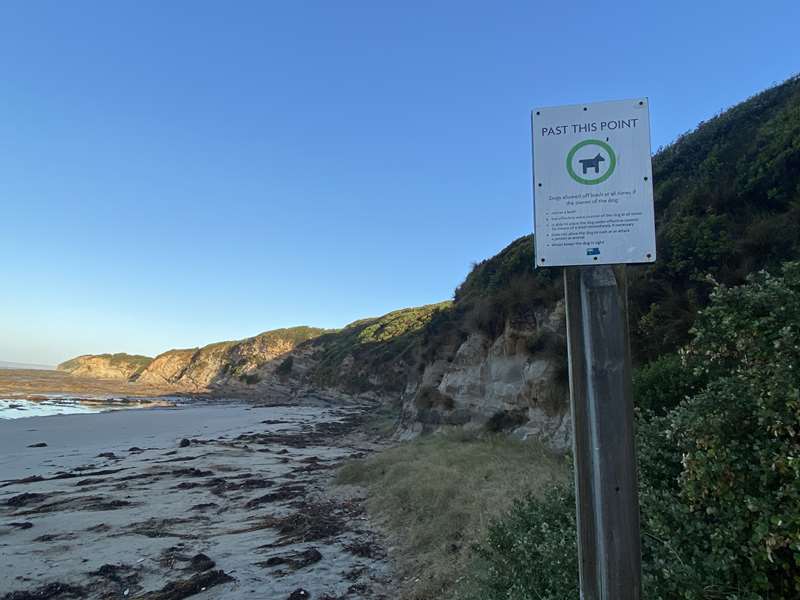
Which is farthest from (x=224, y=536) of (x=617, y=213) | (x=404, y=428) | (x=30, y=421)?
(x=30, y=421)

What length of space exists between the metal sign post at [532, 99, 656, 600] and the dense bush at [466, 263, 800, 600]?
27.5 inches

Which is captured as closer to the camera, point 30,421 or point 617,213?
point 617,213

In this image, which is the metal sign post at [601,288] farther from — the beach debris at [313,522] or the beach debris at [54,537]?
the beach debris at [54,537]

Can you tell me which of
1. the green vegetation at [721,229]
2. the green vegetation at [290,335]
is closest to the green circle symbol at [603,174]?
the green vegetation at [721,229]

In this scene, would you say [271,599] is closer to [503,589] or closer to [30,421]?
[503,589]

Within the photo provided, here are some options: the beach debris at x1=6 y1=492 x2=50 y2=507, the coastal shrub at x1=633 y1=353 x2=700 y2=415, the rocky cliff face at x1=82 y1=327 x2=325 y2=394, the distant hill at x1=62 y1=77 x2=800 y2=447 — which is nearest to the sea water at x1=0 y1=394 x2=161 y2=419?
the beach debris at x1=6 y1=492 x2=50 y2=507

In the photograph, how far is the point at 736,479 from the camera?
8.61 ft

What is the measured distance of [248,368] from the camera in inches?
3474

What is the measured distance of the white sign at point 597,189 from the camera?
7.39 feet

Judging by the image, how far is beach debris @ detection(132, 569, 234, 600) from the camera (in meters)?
6.55

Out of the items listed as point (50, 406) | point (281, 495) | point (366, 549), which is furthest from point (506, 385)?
point (50, 406)

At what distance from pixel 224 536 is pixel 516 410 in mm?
9384

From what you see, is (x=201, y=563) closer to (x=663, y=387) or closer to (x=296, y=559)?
(x=296, y=559)

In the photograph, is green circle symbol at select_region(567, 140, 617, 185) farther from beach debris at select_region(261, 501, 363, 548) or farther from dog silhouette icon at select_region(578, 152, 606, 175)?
beach debris at select_region(261, 501, 363, 548)
